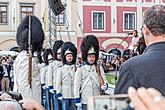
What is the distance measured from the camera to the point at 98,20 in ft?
129

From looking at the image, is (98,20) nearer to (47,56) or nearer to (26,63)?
(47,56)

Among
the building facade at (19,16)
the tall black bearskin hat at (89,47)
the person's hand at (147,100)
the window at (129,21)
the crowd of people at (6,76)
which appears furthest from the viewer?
the window at (129,21)

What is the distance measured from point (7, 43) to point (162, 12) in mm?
34119

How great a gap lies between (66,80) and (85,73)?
77.3 inches

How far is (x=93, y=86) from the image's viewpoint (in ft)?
25.0

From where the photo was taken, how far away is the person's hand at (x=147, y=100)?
1350 mm

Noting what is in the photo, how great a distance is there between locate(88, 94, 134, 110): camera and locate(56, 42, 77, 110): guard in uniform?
26.4 feet

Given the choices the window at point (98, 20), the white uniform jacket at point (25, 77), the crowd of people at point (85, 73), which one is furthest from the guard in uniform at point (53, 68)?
the window at point (98, 20)

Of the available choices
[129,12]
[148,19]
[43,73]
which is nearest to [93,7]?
[129,12]

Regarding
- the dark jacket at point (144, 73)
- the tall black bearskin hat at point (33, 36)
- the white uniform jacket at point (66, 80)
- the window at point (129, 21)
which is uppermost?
the window at point (129, 21)

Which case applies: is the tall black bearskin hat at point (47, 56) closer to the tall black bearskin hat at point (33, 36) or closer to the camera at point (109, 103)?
the tall black bearskin hat at point (33, 36)

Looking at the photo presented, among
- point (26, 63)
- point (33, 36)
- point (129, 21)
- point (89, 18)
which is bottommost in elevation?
point (26, 63)

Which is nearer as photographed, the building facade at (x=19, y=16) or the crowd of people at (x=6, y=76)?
the crowd of people at (x=6, y=76)

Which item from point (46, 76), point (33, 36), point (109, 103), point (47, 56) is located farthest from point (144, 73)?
point (47, 56)
